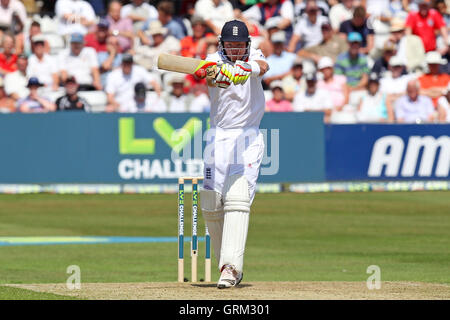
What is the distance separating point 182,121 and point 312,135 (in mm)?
2485

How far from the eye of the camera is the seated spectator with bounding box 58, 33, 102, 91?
21781 mm

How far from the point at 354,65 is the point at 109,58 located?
4997 millimetres

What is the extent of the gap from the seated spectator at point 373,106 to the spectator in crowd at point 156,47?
3.91 m

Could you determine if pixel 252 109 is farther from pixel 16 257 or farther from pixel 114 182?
pixel 114 182

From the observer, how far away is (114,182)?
2041 cm

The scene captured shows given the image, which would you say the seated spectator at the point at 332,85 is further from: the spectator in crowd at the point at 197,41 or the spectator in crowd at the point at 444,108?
the spectator in crowd at the point at 197,41

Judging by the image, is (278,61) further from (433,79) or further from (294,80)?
(433,79)

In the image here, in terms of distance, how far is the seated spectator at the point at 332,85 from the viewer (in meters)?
22.2

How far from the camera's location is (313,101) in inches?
866

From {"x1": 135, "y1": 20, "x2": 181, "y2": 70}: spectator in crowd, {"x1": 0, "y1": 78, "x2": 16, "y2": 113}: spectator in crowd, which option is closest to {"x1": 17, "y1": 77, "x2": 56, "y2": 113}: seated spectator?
{"x1": 0, "y1": 78, "x2": 16, "y2": 113}: spectator in crowd

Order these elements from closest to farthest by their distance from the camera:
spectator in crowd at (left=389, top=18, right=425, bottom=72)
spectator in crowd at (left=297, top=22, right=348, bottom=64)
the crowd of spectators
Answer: the crowd of spectators, spectator in crowd at (left=297, top=22, right=348, bottom=64), spectator in crowd at (left=389, top=18, right=425, bottom=72)

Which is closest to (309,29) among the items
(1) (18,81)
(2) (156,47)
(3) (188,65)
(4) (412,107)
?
(4) (412,107)

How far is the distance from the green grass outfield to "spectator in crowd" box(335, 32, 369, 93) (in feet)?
9.67

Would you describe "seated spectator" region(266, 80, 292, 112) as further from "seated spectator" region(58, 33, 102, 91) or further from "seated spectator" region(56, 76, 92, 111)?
"seated spectator" region(56, 76, 92, 111)
